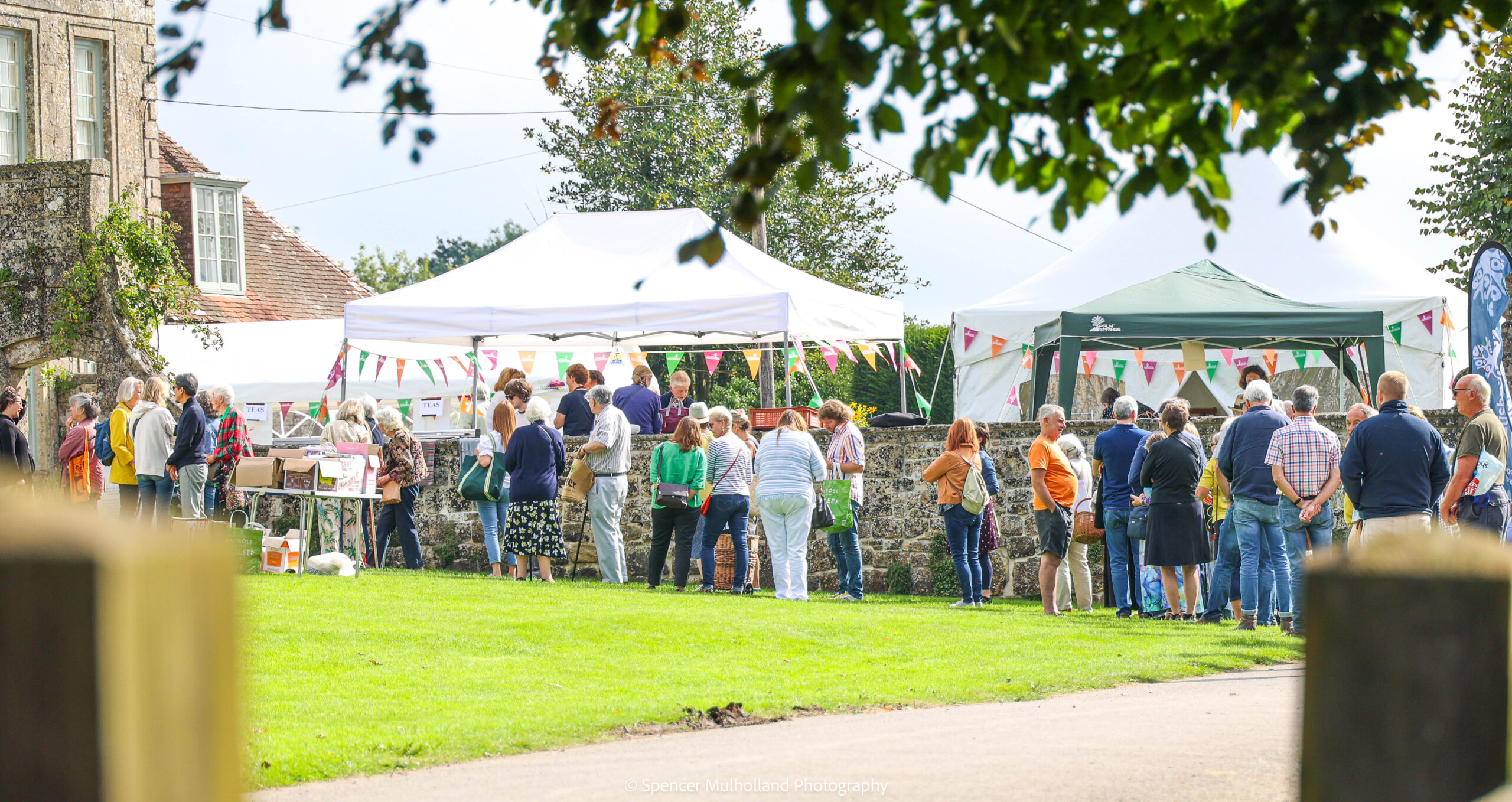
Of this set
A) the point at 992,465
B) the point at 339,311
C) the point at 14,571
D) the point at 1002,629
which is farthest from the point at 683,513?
the point at 339,311

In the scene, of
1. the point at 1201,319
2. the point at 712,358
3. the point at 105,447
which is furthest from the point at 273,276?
the point at 1201,319

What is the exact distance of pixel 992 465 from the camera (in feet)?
44.8

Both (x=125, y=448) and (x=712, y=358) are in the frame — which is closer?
(x=125, y=448)

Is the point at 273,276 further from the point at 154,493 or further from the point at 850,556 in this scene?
the point at 850,556

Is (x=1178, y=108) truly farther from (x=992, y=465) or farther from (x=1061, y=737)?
(x=992, y=465)

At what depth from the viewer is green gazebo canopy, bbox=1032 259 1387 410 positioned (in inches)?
585

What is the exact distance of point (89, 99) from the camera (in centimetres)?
2100

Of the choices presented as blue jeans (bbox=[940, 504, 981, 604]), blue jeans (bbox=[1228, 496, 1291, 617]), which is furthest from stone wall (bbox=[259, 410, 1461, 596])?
blue jeans (bbox=[1228, 496, 1291, 617])

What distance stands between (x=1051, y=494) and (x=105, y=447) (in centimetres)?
872

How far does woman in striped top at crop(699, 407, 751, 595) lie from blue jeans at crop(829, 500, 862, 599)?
86cm

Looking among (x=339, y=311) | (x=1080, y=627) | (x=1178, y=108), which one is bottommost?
(x=1080, y=627)

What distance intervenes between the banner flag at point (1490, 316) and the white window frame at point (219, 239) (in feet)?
74.2

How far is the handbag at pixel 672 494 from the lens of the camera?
1324cm

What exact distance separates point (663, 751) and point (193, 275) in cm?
2361
